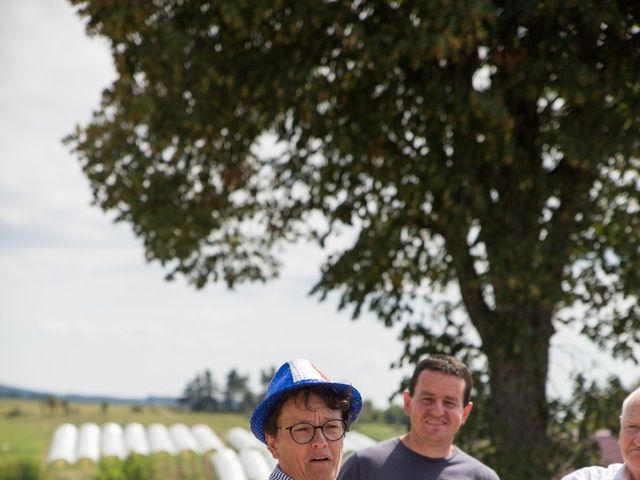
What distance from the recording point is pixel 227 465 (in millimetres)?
46594

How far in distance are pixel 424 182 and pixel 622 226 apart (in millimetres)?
2498

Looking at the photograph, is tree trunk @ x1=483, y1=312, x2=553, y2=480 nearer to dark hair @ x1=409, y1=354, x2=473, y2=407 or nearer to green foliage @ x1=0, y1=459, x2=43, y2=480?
dark hair @ x1=409, y1=354, x2=473, y2=407

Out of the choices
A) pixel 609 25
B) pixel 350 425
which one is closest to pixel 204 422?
pixel 609 25

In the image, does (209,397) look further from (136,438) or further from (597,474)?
(597,474)

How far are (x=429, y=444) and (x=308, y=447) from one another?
2.95 meters

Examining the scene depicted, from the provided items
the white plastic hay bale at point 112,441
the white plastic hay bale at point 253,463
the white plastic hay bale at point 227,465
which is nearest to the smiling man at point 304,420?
the white plastic hay bale at point 253,463

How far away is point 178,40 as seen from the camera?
468 inches

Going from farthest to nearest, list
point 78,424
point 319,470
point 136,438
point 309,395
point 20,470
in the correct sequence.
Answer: point 78,424 < point 136,438 < point 20,470 < point 309,395 < point 319,470

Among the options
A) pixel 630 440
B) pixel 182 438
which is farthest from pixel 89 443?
pixel 630 440

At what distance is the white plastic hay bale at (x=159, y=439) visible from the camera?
2150 inches

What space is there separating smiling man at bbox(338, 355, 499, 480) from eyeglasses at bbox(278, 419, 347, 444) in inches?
108

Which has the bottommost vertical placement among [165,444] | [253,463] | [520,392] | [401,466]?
[401,466]

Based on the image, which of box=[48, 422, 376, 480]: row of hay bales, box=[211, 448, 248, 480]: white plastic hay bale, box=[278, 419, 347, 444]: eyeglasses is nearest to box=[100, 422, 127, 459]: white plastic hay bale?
box=[48, 422, 376, 480]: row of hay bales

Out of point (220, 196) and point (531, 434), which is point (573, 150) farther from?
point (220, 196)
